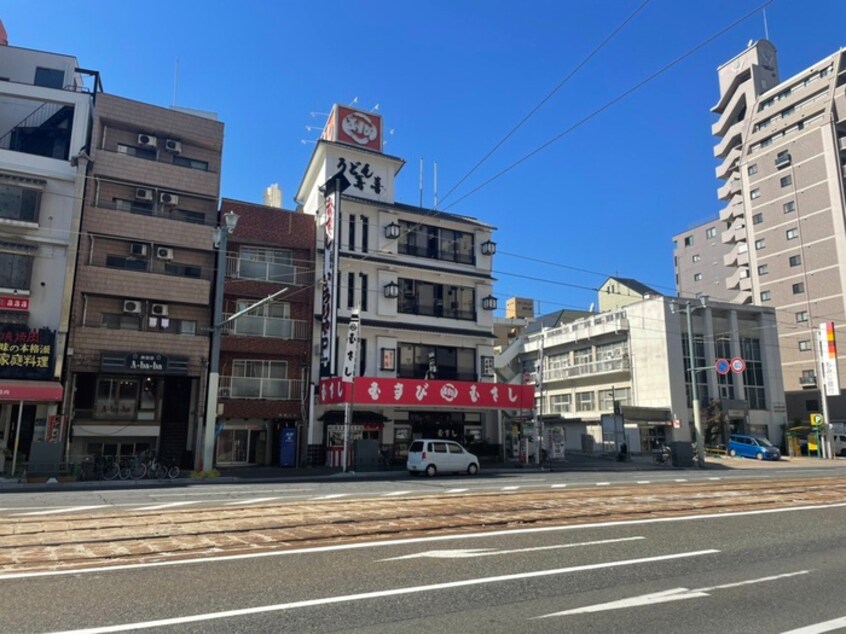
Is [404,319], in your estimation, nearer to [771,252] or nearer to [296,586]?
[296,586]

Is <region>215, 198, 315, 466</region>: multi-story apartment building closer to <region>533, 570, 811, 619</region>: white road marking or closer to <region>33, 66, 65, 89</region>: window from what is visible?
<region>33, 66, 65, 89</region>: window

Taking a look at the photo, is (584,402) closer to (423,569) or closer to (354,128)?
(354,128)

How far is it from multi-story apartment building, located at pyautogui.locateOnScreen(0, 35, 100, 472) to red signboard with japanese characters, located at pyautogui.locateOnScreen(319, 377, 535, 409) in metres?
11.1

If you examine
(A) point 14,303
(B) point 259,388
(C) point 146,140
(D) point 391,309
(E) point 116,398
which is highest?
(C) point 146,140

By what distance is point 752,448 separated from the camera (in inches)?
1494

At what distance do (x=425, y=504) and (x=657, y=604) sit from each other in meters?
6.77

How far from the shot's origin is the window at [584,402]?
Answer: 159 ft

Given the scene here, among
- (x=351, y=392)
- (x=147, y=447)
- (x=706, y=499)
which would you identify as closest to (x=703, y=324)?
(x=351, y=392)

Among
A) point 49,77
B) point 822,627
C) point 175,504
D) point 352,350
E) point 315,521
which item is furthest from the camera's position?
point 49,77

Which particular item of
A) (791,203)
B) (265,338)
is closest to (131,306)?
(265,338)

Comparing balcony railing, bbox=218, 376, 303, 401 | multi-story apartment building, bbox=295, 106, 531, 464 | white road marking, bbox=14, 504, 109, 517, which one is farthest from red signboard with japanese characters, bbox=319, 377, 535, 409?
white road marking, bbox=14, 504, 109, 517

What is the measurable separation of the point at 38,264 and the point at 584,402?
39190mm

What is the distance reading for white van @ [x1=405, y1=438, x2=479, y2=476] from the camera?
80.5ft

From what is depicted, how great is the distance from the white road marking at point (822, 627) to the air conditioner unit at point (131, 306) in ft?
89.7
